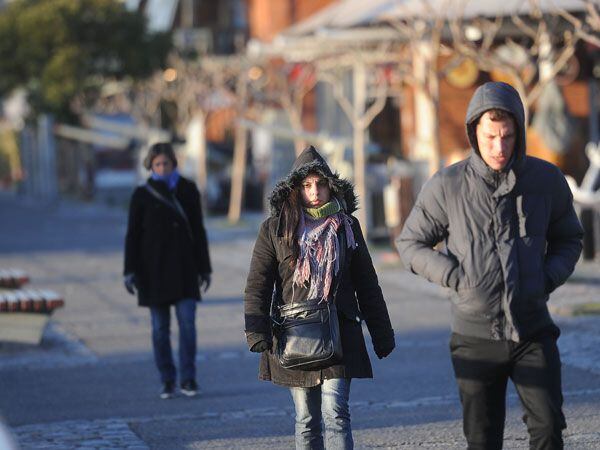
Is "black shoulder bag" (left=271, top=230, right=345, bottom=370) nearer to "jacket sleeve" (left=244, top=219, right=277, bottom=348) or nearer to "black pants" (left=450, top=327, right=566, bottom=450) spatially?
"jacket sleeve" (left=244, top=219, right=277, bottom=348)

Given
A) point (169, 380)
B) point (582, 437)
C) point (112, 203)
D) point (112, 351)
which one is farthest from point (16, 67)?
point (582, 437)

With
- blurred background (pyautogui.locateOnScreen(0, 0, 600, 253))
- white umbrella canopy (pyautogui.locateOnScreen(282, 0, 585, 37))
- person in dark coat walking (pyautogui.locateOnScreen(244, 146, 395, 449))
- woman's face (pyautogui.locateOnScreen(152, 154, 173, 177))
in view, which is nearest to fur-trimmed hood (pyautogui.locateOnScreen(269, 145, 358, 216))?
person in dark coat walking (pyautogui.locateOnScreen(244, 146, 395, 449))

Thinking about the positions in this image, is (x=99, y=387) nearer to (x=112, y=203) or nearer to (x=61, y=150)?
(x=112, y=203)

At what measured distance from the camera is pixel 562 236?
5.72 metres

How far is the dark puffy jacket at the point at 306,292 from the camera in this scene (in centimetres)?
605

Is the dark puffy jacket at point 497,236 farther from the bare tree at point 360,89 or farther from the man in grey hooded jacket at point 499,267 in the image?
the bare tree at point 360,89

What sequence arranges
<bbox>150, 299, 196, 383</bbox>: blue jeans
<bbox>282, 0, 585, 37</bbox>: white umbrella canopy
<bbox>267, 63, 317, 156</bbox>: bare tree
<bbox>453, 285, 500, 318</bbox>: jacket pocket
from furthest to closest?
<bbox>267, 63, 317, 156</bbox>: bare tree → <bbox>282, 0, 585, 37</bbox>: white umbrella canopy → <bbox>150, 299, 196, 383</bbox>: blue jeans → <bbox>453, 285, 500, 318</bbox>: jacket pocket

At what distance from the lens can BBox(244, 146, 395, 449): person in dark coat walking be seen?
6.04m

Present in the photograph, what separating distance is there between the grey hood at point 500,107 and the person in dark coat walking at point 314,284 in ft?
2.69

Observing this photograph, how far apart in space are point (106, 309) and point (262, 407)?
6.51 metres

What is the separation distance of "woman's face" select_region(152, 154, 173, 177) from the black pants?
4.55m

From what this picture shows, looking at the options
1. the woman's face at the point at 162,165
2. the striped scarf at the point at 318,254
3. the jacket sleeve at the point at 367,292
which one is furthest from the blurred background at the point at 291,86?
the striped scarf at the point at 318,254

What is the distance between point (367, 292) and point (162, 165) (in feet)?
12.4

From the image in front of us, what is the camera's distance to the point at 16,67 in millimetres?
35812
